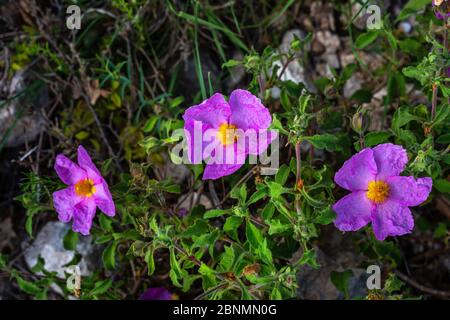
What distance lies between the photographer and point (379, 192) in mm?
1809

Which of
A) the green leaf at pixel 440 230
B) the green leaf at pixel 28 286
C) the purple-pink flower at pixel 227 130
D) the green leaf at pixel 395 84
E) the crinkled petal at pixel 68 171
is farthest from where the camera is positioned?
the green leaf at pixel 440 230

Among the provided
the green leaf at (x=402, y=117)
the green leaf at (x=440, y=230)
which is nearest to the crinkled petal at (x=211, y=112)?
the green leaf at (x=402, y=117)

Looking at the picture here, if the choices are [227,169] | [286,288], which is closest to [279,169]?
[227,169]

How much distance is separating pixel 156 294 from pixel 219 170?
69 cm

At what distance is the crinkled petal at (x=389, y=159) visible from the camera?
5.64ft

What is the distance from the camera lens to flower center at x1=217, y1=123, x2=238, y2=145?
6.11 feet

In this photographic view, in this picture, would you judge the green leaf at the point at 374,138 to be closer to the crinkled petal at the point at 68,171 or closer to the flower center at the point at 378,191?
the flower center at the point at 378,191

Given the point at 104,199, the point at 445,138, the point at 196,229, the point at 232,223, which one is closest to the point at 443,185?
the point at 445,138

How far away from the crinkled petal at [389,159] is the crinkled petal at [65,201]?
901 millimetres

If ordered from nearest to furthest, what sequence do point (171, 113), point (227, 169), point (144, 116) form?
1. point (227, 169)
2. point (171, 113)
3. point (144, 116)

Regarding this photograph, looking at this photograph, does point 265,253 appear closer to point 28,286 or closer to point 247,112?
point 247,112

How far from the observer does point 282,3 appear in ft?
8.70

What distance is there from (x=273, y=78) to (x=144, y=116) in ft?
2.35
